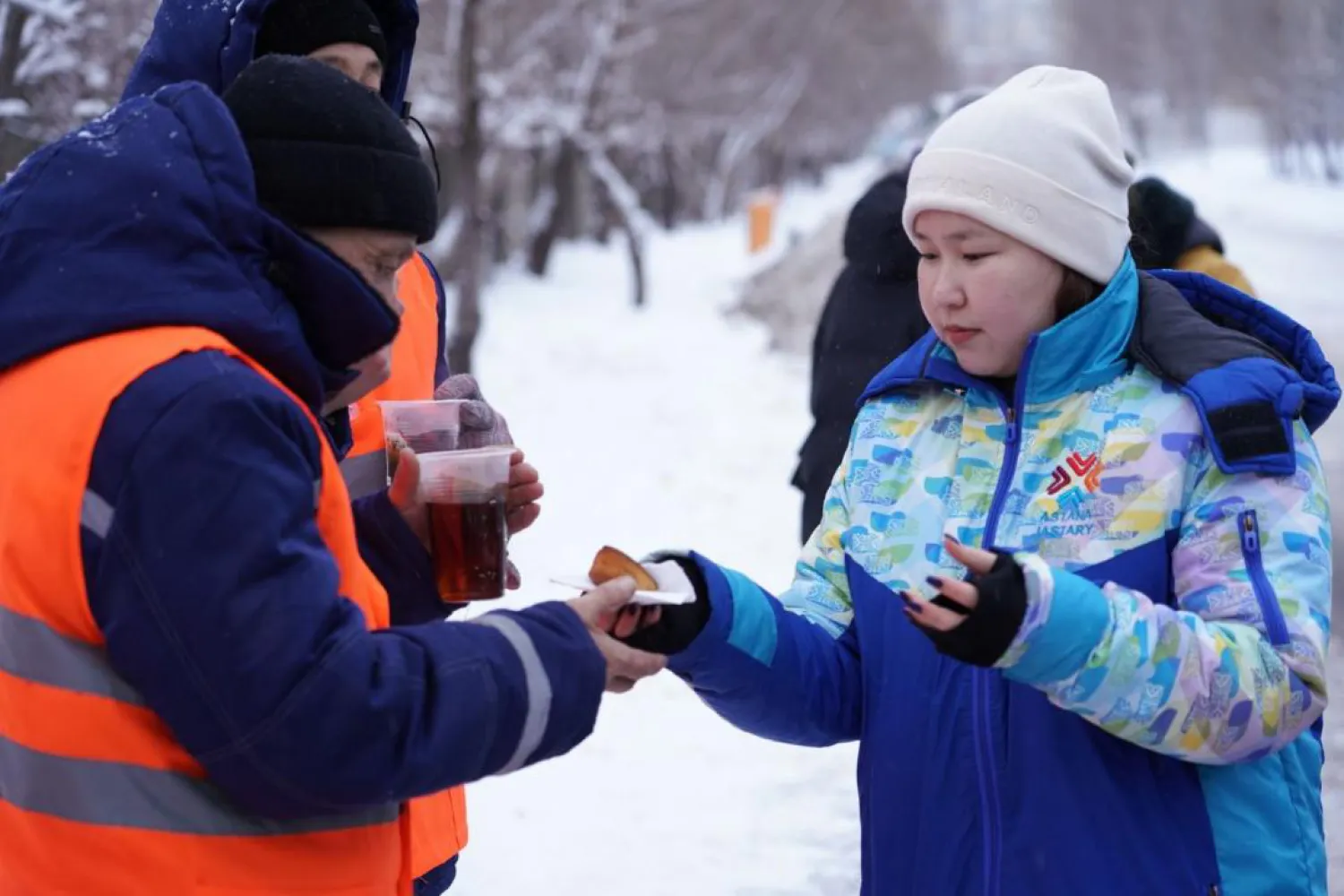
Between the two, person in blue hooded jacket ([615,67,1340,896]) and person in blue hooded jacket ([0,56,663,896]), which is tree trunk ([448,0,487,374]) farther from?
person in blue hooded jacket ([0,56,663,896])

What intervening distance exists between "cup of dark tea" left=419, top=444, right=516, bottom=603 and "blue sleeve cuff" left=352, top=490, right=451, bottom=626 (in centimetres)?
4

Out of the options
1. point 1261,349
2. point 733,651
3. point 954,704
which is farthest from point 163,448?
point 1261,349

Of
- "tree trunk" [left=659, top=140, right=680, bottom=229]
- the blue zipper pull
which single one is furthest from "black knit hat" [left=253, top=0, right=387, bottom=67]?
"tree trunk" [left=659, top=140, right=680, bottom=229]

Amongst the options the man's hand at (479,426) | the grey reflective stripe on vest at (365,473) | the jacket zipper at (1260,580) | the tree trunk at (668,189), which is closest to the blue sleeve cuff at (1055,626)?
the jacket zipper at (1260,580)

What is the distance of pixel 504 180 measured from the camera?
26922 mm

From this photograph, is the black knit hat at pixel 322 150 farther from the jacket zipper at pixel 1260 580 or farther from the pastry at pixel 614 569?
the jacket zipper at pixel 1260 580

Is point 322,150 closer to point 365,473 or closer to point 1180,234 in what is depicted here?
point 365,473

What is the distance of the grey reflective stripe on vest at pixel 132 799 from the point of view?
164 cm

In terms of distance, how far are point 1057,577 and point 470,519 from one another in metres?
0.83

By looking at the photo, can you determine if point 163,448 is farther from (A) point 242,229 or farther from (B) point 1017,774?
(B) point 1017,774

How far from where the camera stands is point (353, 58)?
287 centimetres

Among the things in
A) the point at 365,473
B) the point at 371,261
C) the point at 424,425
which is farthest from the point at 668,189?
the point at 371,261

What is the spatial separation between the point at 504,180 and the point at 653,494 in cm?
1790

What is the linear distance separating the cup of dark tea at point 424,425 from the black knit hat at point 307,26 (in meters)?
0.77
